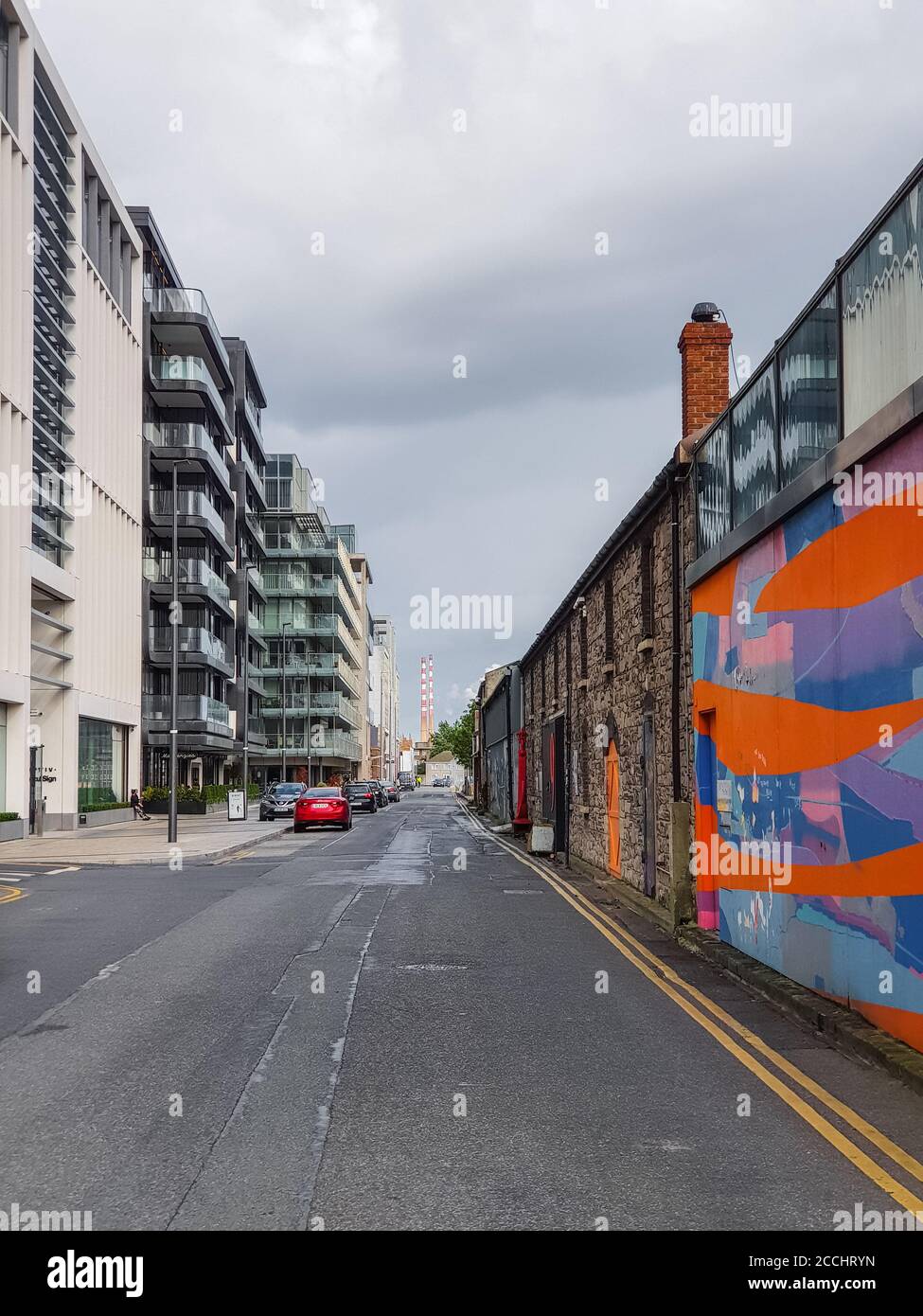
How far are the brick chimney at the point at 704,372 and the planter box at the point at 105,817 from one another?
2931cm

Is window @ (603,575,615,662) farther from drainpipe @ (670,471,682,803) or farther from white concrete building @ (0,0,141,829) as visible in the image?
white concrete building @ (0,0,141,829)

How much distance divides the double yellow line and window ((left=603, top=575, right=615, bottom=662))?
8.03 metres

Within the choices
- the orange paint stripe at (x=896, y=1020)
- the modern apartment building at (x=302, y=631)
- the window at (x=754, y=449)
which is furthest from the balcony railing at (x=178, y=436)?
the orange paint stripe at (x=896, y=1020)

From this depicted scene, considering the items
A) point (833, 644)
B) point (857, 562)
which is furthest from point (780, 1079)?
point (857, 562)

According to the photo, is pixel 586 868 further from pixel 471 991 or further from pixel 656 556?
pixel 471 991

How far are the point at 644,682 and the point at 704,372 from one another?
14.2 ft

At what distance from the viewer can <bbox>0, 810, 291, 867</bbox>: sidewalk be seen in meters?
25.2

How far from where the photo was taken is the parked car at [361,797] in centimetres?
5994

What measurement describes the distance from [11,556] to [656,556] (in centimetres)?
2151

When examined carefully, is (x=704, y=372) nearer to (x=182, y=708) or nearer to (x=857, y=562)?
(x=857, y=562)

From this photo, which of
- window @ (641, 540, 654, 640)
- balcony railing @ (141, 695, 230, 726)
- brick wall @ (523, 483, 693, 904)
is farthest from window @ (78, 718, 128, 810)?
window @ (641, 540, 654, 640)

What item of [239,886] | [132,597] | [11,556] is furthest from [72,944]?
[132,597]

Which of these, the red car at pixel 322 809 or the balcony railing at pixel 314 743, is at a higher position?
the balcony railing at pixel 314 743

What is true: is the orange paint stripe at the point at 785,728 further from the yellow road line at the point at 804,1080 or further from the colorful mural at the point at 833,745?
the yellow road line at the point at 804,1080
